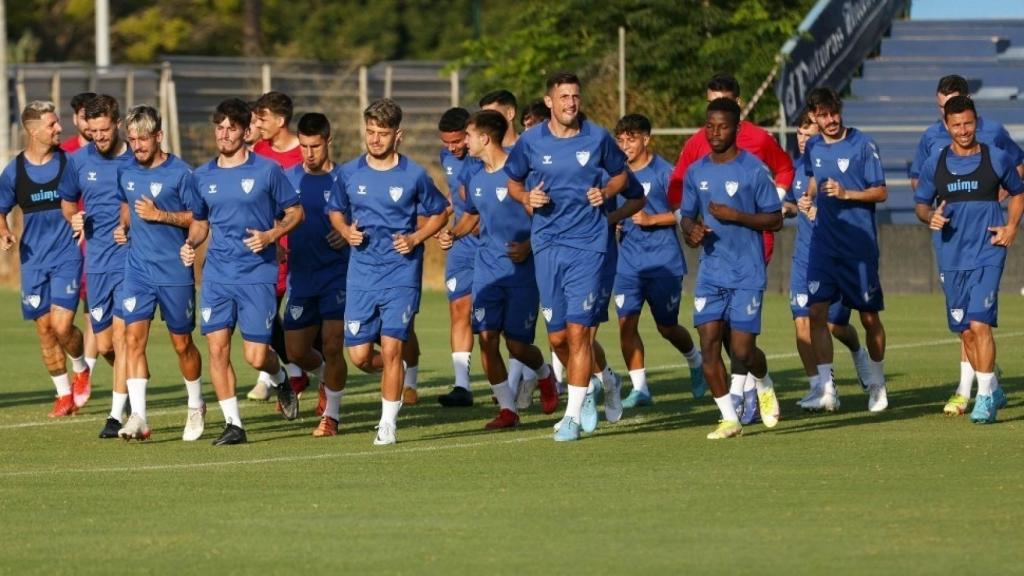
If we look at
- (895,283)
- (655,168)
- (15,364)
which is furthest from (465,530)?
(895,283)

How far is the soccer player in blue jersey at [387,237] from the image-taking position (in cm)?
1299

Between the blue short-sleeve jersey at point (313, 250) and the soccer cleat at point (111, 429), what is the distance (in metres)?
1.53

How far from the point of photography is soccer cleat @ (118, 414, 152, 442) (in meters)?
13.4

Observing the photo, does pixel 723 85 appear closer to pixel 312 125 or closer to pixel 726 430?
pixel 726 430

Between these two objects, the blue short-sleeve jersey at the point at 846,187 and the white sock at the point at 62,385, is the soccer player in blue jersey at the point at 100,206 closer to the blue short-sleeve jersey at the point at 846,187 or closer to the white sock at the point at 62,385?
the white sock at the point at 62,385

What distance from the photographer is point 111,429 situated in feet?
45.1

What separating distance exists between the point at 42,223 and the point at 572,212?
180 inches

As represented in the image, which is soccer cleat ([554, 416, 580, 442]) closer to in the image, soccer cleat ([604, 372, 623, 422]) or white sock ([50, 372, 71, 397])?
soccer cleat ([604, 372, 623, 422])

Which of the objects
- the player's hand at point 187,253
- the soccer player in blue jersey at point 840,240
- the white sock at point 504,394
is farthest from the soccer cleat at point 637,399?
the player's hand at point 187,253

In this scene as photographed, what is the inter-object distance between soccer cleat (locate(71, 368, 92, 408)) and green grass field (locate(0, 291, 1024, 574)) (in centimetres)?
27

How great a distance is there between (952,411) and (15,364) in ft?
31.3

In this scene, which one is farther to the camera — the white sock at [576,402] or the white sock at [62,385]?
the white sock at [62,385]

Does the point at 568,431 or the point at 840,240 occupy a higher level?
the point at 840,240

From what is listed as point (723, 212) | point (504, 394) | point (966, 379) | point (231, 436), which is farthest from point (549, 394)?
point (966, 379)
